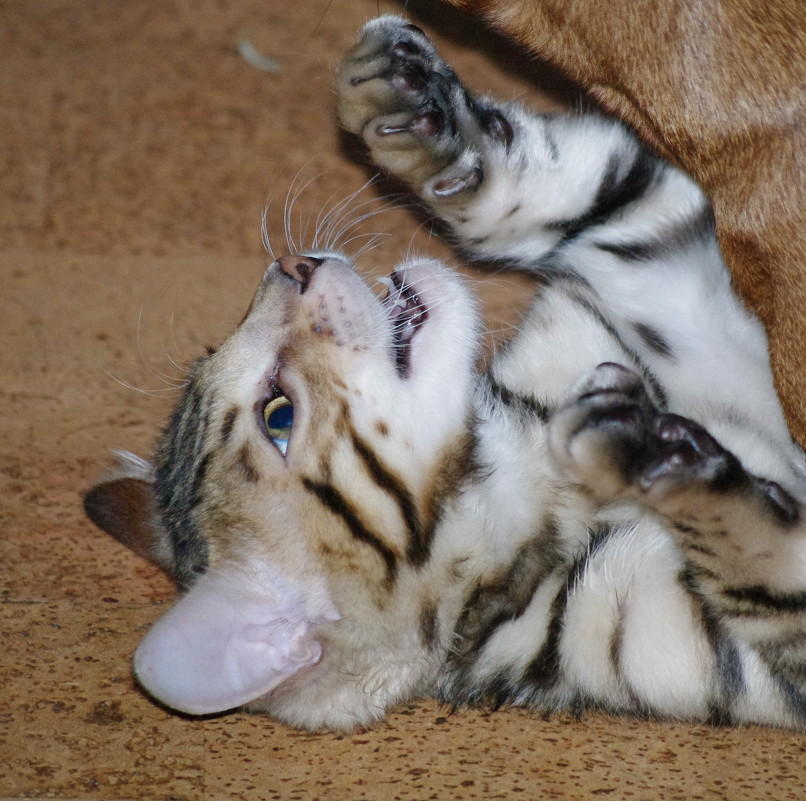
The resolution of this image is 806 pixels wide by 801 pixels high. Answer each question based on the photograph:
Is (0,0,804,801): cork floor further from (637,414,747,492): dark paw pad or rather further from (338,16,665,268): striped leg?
(637,414,747,492): dark paw pad

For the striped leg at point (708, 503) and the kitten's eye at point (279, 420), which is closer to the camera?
the striped leg at point (708, 503)

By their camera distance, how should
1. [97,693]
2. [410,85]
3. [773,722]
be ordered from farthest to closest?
[410,85]
[97,693]
[773,722]

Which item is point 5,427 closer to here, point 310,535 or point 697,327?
point 310,535

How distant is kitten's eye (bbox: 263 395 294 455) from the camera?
1.92m

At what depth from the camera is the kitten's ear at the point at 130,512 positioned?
2238 millimetres

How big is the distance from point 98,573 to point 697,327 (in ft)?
4.62

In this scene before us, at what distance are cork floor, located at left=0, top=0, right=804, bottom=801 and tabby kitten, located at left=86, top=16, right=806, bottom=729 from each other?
95mm

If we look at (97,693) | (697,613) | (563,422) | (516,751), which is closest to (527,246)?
(563,422)

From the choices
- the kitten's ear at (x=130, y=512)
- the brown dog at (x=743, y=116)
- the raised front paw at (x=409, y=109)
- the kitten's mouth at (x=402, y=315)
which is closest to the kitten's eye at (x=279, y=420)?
the kitten's mouth at (x=402, y=315)

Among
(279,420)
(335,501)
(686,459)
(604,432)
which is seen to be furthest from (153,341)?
(686,459)

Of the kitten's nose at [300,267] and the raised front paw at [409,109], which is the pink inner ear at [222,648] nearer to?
the kitten's nose at [300,267]

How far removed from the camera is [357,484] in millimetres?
1876

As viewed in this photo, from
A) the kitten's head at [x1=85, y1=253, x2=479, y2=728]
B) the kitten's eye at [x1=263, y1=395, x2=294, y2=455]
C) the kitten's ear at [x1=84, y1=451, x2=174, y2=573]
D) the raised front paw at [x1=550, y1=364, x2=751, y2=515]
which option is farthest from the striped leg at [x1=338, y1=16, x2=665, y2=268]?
the kitten's ear at [x1=84, y1=451, x2=174, y2=573]

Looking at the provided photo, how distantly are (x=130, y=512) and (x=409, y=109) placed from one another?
1041mm
